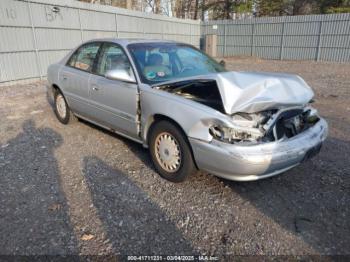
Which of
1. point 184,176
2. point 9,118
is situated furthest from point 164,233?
point 9,118

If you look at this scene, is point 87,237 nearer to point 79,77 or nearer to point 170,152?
point 170,152

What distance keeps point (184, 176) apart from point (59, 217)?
133 centimetres

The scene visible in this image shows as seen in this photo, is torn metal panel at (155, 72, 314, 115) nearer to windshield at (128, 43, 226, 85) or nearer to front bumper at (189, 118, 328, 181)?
front bumper at (189, 118, 328, 181)

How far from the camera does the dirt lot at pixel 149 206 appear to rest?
2461 millimetres

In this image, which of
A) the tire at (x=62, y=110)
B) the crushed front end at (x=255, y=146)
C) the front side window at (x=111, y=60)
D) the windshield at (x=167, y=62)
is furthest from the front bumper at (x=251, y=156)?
the tire at (x=62, y=110)

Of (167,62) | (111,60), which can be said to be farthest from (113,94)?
(167,62)

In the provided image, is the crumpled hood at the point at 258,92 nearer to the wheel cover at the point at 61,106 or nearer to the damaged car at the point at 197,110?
the damaged car at the point at 197,110

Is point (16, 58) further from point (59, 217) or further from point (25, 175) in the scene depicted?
point (59, 217)

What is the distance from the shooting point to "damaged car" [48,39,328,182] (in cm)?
284

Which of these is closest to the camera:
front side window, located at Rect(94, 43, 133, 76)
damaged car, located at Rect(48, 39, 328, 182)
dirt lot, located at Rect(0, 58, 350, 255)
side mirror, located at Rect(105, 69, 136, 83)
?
dirt lot, located at Rect(0, 58, 350, 255)

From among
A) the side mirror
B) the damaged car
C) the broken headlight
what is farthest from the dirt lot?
the side mirror

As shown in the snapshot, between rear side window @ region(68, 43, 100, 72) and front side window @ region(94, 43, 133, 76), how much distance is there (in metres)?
0.23

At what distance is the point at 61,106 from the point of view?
18.3 ft

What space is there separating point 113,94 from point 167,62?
88 cm
